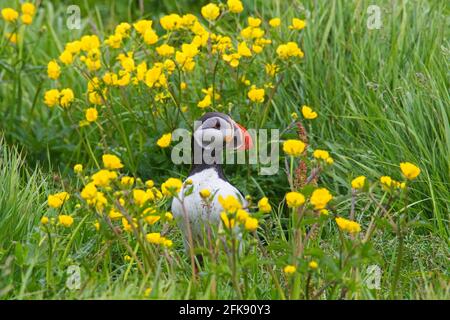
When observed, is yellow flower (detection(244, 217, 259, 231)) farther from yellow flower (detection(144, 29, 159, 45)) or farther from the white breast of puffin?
yellow flower (detection(144, 29, 159, 45))

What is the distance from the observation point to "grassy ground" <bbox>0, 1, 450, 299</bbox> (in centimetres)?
341

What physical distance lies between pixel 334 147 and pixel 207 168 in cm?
99

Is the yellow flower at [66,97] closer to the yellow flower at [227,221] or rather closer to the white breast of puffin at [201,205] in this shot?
the white breast of puffin at [201,205]

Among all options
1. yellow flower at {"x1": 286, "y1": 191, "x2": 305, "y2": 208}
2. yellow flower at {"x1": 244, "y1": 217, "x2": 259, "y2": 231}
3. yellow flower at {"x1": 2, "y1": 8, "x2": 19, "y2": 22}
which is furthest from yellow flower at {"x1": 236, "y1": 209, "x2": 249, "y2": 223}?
yellow flower at {"x1": 2, "y1": 8, "x2": 19, "y2": 22}

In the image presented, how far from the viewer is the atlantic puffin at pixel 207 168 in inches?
144

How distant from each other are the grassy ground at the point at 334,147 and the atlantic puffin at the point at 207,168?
169mm

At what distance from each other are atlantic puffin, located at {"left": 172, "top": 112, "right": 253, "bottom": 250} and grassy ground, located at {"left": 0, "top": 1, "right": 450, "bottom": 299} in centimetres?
17

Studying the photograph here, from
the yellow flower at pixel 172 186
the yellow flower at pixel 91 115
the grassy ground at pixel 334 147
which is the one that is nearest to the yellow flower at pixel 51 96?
the yellow flower at pixel 91 115

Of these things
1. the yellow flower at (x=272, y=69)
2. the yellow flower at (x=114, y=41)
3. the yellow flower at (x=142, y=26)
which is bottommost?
the yellow flower at (x=272, y=69)

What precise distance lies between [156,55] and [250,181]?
880 mm

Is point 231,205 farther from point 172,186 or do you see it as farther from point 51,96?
point 51,96

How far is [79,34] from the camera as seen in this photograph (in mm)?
6398

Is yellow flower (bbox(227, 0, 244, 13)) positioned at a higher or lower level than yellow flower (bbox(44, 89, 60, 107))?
higher
